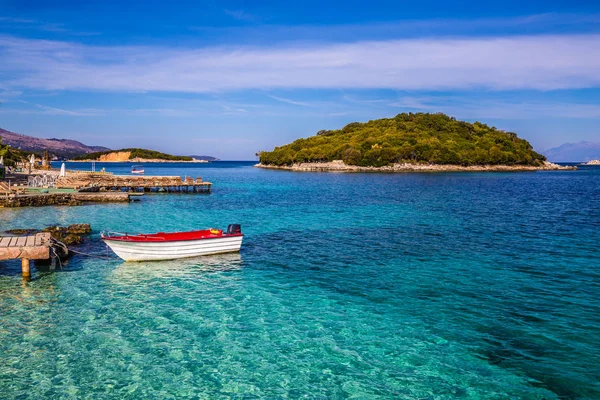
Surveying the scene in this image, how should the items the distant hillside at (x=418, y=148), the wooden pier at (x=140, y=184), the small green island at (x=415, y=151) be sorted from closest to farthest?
1. the wooden pier at (x=140, y=184)
2. the small green island at (x=415, y=151)
3. the distant hillside at (x=418, y=148)

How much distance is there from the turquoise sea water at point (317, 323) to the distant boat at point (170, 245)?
20.7 inches

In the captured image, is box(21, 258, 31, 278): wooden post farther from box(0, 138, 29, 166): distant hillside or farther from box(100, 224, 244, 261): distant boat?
box(0, 138, 29, 166): distant hillside

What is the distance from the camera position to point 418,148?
162 metres

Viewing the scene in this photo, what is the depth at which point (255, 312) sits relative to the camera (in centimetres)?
1396

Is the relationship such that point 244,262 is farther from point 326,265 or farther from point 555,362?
point 555,362

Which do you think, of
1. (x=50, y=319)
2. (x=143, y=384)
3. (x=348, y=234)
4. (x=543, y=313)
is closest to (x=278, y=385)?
(x=143, y=384)

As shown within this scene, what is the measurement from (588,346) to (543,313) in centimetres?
233

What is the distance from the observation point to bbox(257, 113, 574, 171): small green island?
15812 centimetres

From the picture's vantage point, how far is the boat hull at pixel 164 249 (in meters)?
19.5

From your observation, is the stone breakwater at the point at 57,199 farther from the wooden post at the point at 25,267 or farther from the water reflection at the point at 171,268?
the wooden post at the point at 25,267

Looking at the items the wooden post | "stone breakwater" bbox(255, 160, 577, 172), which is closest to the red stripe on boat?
the wooden post

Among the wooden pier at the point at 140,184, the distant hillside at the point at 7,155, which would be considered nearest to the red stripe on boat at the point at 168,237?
the wooden pier at the point at 140,184

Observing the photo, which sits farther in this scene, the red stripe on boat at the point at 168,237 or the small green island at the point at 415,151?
the small green island at the point at 415,151

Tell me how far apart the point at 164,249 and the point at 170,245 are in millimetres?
342
